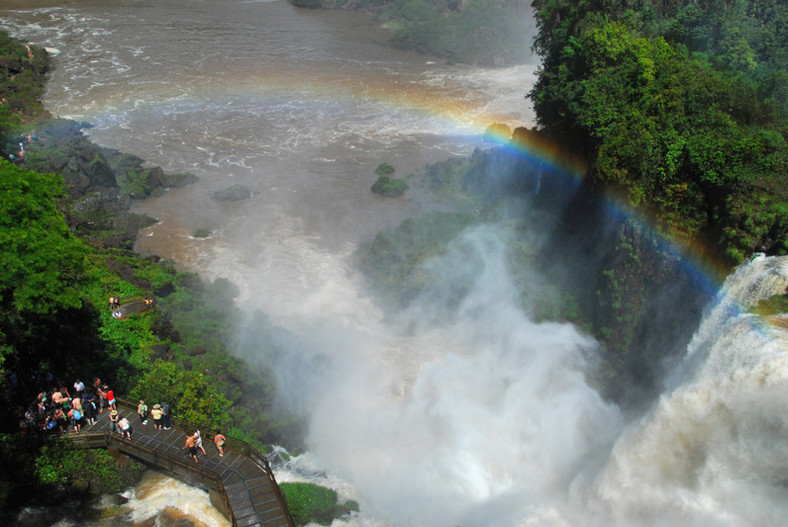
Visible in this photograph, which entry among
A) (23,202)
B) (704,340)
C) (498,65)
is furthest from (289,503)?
(498,65)

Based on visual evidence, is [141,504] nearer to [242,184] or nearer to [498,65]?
[242,184]

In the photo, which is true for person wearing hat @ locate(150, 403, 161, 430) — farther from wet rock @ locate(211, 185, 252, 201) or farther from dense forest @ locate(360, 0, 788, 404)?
wet rock @ locate(211, 185, 252, 201)

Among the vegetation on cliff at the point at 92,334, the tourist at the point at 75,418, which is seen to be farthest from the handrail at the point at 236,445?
the tourist at the point at 75,418

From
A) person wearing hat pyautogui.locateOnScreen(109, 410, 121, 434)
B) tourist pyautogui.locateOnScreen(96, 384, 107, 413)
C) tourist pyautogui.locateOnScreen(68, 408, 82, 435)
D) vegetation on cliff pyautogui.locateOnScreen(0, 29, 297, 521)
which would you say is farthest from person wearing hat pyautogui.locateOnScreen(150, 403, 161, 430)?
tourist pyautogui.locateOnScreen(68, 408, 82, 435)

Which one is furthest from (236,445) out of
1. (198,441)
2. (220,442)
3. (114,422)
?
(114,422)

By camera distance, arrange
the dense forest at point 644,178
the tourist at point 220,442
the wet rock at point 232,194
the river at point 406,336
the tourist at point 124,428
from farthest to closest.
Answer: the wet rock at point 232,194, the dense forest at point 644,178, the tourist at point 220,442, the tourist at point 124,428, the river at point 406,336

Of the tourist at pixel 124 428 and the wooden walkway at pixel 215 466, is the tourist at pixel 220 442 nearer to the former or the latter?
the wooden walkway at pixel 215 466
